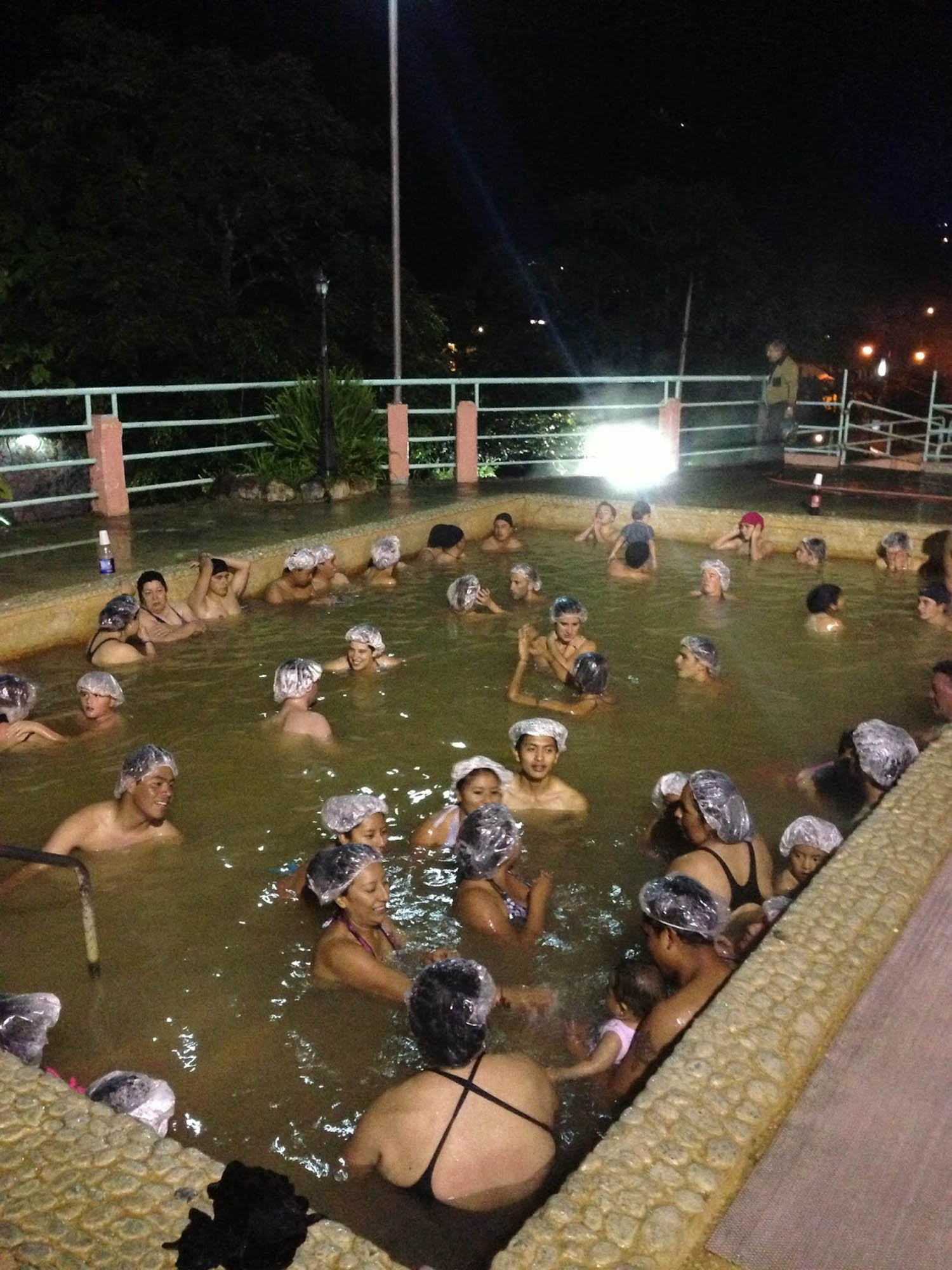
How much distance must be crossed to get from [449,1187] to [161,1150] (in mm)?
976

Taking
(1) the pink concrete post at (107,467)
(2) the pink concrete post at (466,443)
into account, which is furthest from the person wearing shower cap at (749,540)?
(1) the pink concrete post at (107,467)

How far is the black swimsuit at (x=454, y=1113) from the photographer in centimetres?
324

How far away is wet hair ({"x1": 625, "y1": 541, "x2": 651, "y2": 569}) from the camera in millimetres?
12117

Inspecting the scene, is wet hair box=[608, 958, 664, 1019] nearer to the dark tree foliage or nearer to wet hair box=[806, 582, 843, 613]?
wet hair box=[806, 582, 843, 613]

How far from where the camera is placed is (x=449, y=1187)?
3.24m

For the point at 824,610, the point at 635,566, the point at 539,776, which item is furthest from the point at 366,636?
the point at 635,566

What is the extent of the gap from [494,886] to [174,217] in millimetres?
17670

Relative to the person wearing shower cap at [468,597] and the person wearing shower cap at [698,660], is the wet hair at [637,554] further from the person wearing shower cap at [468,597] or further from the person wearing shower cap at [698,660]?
the person wearing shower cap at [698,660]

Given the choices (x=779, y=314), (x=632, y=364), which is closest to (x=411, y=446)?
(x=632, y=364)

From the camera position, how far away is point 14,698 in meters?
6.99

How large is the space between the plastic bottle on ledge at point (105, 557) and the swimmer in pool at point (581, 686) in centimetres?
409

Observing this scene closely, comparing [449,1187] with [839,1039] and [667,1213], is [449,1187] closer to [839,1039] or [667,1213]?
[667,1213]

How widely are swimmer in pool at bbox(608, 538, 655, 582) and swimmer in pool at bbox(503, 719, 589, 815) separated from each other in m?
5.94

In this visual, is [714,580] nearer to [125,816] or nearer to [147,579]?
[147,579]
